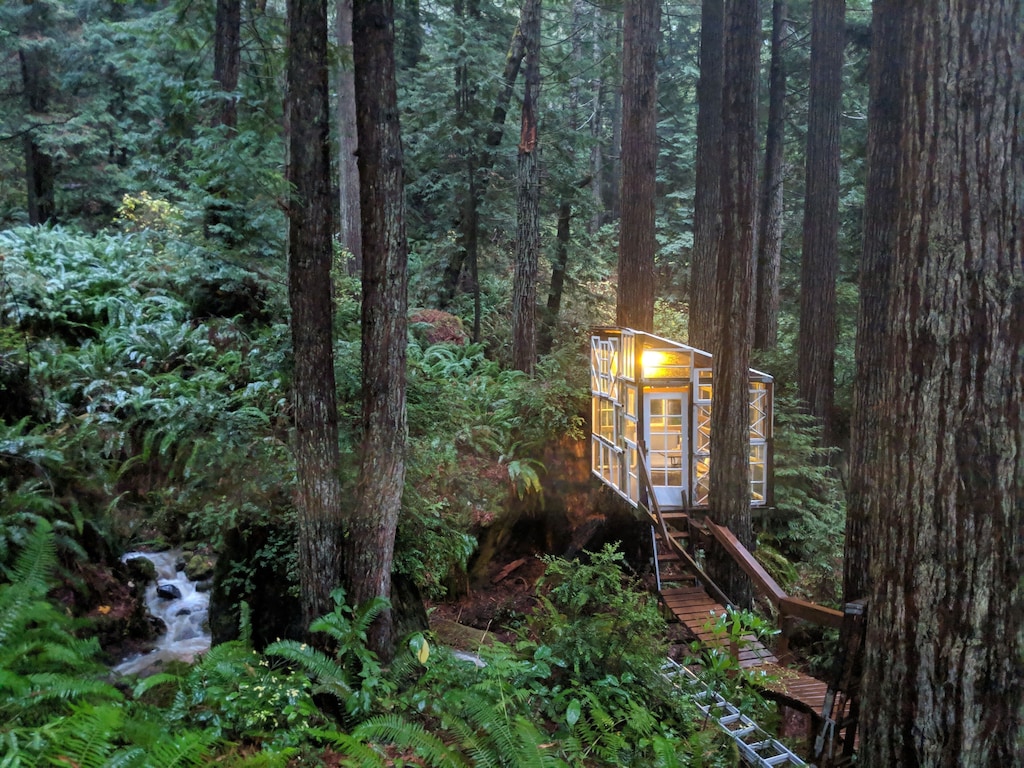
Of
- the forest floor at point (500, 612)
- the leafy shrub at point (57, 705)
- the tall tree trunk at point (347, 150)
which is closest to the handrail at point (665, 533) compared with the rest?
the forest floor at point (500, 612)

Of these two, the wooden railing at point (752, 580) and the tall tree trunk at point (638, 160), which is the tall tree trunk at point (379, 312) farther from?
the tall tree trunk at point (638, 160)

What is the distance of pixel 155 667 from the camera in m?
Answer: 7.35

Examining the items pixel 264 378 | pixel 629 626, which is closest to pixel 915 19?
pixel 629 626

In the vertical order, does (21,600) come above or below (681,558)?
above

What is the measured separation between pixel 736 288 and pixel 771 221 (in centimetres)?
755

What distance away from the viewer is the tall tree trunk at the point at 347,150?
514 inches

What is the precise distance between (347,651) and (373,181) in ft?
12.4

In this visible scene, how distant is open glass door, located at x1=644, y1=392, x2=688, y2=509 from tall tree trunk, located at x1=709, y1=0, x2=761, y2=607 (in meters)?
0.80

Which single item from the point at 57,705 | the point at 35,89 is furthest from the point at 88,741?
the point at 35,89

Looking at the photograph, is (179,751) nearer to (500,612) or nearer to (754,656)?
(754,656)

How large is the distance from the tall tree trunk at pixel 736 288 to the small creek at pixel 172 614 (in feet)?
21.1

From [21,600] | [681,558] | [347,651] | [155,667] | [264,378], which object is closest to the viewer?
[21,600]

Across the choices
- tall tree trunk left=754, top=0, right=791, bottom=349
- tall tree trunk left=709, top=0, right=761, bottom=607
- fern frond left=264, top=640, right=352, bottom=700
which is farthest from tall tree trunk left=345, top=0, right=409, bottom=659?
tall tree trunk left=754, top=0, right=791, bottom=349

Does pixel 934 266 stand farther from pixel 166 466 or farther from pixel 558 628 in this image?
pixel 166 466
